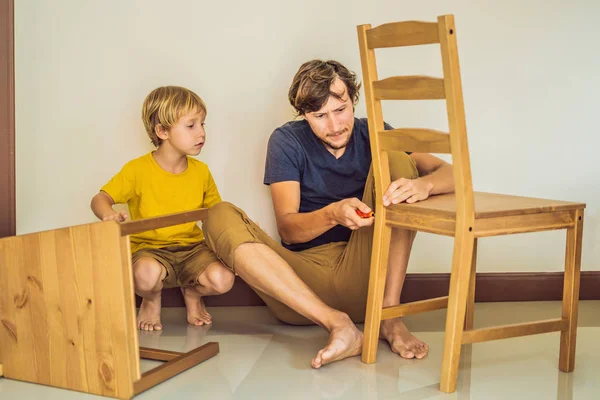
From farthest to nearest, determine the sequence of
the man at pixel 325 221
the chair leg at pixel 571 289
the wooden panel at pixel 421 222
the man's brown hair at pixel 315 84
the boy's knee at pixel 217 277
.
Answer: the boy's knee at pixel 217 277 < the man's brown hair at pixel 315 84 < the man at pixel 325 221 < the chair leg at pixel 571 289 < the wooden panel at pixel 421 222

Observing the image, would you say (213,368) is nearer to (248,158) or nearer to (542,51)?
(248,158)

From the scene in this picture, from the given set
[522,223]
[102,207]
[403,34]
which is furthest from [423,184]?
[102,207]

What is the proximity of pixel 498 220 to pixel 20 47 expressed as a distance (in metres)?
2.07

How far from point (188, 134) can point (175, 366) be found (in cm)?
94

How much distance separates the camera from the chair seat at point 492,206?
2184 mm

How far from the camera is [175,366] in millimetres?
2406

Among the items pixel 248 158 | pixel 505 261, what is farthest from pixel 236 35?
pixel 505 261

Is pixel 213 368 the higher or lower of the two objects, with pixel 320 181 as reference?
lower

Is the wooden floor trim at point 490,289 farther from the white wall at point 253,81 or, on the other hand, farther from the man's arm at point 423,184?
the man's arm at point 423,184

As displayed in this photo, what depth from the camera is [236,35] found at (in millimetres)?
3275

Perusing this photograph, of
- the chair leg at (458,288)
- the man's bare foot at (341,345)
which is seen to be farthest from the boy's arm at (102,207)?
the chair leg at (458,288)

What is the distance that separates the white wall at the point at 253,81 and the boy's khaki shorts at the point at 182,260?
0.42 meters

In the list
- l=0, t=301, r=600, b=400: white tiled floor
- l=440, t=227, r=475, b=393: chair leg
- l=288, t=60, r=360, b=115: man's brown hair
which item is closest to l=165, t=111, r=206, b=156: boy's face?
l=288, t=60, r=360, b=115: man's brown hair

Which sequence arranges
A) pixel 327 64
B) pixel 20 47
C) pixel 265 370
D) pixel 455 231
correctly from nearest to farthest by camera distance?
pixel 455 231 < pixel 265 370 < pixel 327 64 < pixel 20 47
